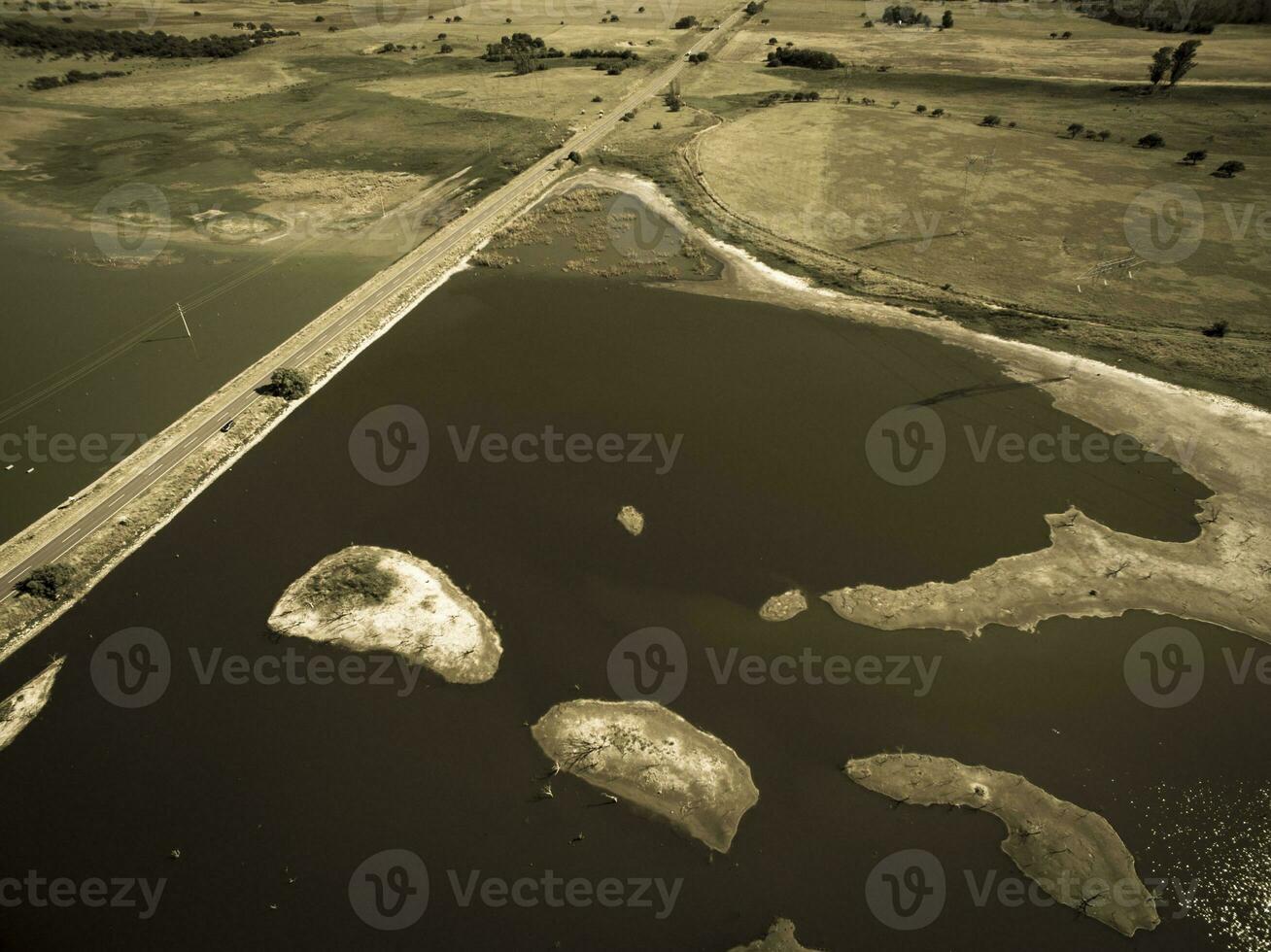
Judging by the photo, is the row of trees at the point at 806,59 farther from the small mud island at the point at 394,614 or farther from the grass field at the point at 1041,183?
the small mud island at the point at 394,614

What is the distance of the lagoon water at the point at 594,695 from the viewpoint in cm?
2245

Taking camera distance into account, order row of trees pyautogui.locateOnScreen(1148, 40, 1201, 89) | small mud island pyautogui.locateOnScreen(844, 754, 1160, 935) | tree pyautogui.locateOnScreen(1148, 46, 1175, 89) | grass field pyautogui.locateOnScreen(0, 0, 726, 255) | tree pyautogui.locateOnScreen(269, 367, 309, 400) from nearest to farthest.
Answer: small mud island pyautogui.locateOnScreen(844, 754, 1160, 935) → tree pyautogui.locateOnScreen(269, 367, 309, 400) → grass field pyautogui.locateOnScreen(0, 0, 726, 255) → row of trees pyautogui.locateOnScreen(1148, 40, 1201, 89) → tree pyautogui.locateOnScreen(1148, 46, 1175, 89)

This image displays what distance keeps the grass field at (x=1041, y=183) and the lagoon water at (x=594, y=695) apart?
16409 millimetres

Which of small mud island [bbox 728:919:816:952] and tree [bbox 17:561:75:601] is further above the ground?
tree [bbox 17:561:75:601]

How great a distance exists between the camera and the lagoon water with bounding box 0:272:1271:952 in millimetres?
22453

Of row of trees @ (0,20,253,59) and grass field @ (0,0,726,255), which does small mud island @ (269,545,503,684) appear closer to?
grass field @ (0,0,726,255)

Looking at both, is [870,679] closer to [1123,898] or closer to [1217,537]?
[1123,898]

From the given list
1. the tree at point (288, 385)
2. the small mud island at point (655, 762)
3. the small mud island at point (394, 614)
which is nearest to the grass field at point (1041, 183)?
the small mud island at point (655, 762)

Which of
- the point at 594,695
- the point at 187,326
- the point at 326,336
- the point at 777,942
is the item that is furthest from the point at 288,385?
the point at 777,942

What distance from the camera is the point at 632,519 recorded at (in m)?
35.3

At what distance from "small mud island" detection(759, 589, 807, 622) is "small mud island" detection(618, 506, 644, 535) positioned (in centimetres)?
778

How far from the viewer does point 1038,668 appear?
28734mm

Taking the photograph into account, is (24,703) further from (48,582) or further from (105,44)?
(105,44)

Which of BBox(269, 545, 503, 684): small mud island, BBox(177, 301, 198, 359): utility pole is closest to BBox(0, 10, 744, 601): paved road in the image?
BBox(177, 301, 198, 359): utility pole
